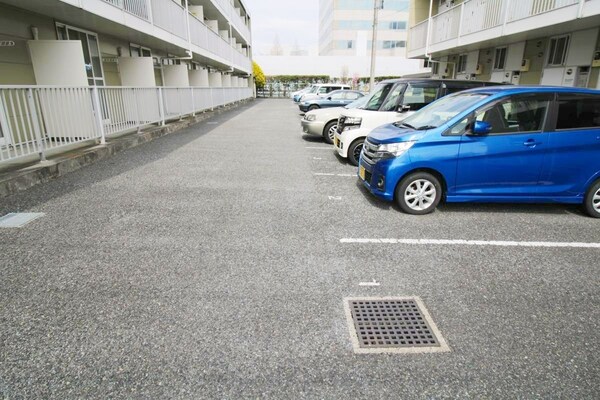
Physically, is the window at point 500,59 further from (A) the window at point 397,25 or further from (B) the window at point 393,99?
(A) the window at point 397,25

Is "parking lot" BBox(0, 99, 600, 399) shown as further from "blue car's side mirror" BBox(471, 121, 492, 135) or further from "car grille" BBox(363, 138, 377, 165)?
"blue car's side mirror" BBox(471, 121, 492, 135)

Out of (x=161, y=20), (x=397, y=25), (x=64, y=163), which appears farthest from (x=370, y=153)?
(x=397, y=25)

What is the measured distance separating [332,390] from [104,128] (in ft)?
27.8

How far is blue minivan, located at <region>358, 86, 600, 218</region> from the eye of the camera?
15.6ft

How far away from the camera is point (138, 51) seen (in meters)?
13.9

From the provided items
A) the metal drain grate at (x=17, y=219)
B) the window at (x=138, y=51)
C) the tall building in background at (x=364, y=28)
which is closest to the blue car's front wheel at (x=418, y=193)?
the metal drain grate at (x=17, y=219)

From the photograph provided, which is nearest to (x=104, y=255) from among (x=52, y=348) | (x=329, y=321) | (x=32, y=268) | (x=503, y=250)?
A: (x=32, y=268)

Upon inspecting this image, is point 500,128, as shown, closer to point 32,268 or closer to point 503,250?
point 503,250

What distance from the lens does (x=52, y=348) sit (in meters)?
2.35

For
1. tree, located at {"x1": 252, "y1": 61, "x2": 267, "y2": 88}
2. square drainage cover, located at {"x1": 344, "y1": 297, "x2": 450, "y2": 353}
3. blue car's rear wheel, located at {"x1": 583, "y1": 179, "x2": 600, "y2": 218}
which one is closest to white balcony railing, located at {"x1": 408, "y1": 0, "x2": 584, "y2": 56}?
blue car's rear wheel, located at {"x1": 583, "y1": 179, "x2": 600, "y2": 218}

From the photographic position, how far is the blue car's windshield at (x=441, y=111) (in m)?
4.99

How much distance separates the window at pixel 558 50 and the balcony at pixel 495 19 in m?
1.04

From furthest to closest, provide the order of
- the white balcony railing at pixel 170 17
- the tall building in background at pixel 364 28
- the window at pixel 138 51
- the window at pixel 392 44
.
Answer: the window at pixel 392 44 → the tall building in background at pixel 364 28 → the window at pixel 138 51 → the white balcony railing at pixel 170 17

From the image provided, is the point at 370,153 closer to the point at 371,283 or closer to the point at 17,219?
the point at 371,283
